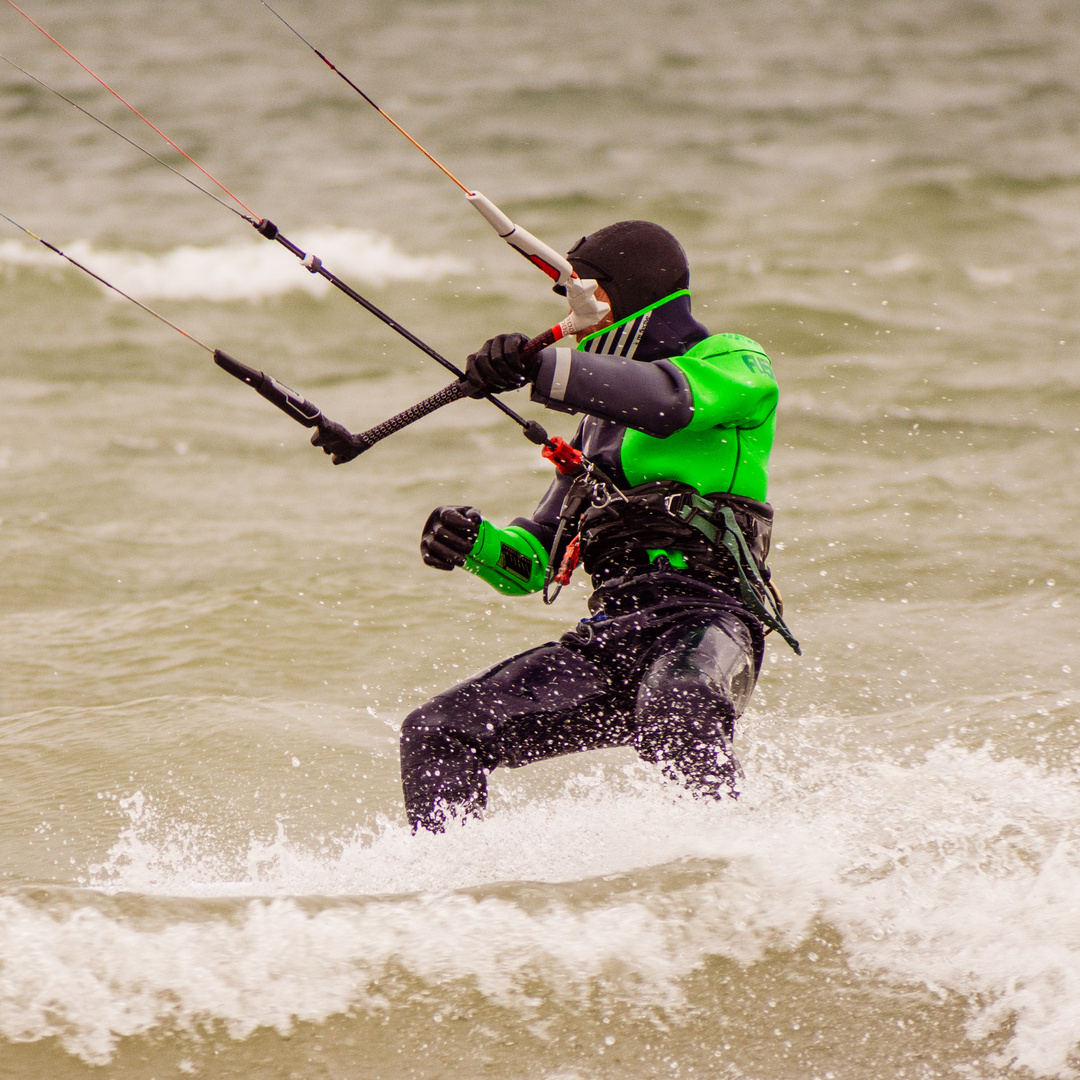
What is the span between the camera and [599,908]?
9.37 feet

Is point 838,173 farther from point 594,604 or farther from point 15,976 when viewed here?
point 15,976

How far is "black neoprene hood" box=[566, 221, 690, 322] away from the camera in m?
3.46

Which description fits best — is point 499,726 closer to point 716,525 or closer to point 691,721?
point 691,721

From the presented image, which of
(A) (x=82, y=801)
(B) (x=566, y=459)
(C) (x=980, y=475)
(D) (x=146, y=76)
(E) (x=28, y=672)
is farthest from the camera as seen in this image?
(D) (x=146, y=76)

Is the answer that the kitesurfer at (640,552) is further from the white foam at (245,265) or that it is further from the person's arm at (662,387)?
the white foam at (245,265)

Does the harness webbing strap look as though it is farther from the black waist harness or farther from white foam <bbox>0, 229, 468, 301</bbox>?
white foam <bbox>0, 229, 468, 301</bbox>

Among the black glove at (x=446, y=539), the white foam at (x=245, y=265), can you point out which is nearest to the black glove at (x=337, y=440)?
the black glove at (x=446, y=539)

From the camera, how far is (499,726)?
330 cm

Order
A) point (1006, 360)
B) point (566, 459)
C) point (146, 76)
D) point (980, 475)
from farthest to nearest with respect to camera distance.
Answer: point (146, 76) → point (1006, 360) → point (980, 475) → point (566, 459)

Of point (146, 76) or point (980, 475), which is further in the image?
point (146, 76)

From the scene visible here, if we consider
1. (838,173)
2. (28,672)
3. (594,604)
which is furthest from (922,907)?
(838,173)

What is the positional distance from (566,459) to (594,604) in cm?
41

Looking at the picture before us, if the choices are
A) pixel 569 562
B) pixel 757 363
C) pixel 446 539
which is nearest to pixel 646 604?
pixel 569 562

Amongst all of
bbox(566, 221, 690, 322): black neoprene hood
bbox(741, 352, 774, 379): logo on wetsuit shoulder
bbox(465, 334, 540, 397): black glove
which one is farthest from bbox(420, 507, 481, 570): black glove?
bbox(741, 352, 774, 379): logo on wetsuit shoulder
